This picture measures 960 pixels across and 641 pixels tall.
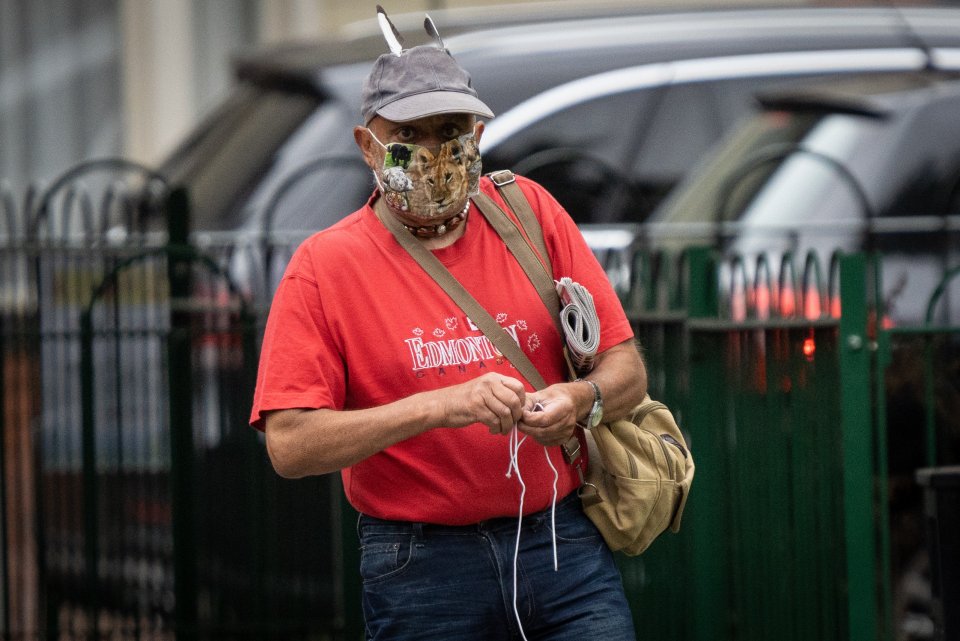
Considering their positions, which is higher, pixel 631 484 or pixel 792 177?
pixel 792 177

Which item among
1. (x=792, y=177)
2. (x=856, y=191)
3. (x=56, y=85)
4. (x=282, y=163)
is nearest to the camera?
(x=856, y=191)

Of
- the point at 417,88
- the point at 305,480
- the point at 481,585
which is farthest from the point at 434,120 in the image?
the point at 305,480

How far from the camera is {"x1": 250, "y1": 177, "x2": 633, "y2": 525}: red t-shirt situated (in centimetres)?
279

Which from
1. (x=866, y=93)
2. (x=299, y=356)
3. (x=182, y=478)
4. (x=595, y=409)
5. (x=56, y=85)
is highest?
(x=56, y=85)

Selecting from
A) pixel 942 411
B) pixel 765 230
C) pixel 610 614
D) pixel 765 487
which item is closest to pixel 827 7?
pixel 765 230

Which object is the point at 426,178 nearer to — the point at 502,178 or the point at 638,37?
the point at 502,178

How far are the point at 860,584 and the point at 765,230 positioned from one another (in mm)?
1860

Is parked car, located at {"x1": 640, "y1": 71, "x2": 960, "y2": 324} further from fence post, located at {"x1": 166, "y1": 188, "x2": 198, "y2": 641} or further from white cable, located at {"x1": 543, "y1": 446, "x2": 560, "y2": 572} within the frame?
white cable, located at {"x1": 543, "y1": 446, "x2": 560, "y2": 572}

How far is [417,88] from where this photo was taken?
2.81 meters

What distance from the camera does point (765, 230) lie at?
555cm

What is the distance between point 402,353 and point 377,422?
0.17 meters

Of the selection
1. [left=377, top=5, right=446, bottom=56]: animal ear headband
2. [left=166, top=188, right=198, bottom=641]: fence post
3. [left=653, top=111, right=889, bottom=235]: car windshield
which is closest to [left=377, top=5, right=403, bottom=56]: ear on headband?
[left=377, top=5, right=446, bottom=56]: animal ear headband

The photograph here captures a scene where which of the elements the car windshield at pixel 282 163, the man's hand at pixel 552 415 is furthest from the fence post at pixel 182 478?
the man's hand at pixel 552 415

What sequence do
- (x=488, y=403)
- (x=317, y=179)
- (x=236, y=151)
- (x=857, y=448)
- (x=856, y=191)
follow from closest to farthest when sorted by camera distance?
(x=488, y=403)
(x=857, y=448)
(x=856, y=191)
(x=317, y=179)
(x=236, y=151)
